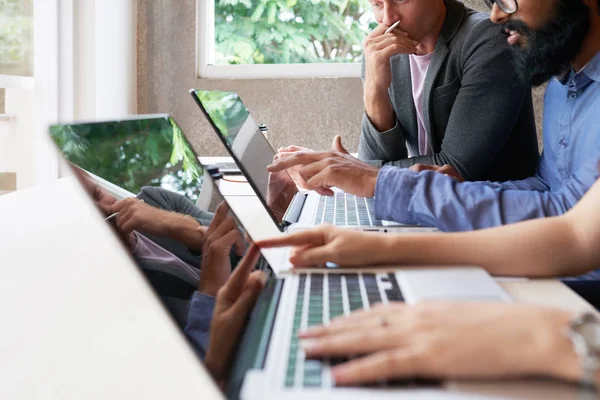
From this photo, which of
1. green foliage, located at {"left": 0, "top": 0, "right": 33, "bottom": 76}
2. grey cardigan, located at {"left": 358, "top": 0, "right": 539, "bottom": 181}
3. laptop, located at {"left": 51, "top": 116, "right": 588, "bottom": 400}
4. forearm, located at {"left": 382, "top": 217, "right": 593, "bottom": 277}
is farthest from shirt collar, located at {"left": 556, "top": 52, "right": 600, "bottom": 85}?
green foliage, located at {"left": 0, "top": 0, "right": 33, "bottom": 76}

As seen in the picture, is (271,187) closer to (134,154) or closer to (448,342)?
(134,154)

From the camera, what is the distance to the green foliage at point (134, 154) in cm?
66

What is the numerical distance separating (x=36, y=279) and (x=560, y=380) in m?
0.62

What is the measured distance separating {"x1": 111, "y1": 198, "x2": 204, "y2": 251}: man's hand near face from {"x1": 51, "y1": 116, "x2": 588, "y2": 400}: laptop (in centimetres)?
3

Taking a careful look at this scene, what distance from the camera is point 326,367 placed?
473 mm

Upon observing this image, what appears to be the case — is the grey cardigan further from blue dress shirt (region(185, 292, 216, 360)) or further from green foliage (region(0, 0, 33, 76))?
green foliage (region(0, 0, 33, 76))

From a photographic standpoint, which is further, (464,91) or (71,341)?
(464,91)

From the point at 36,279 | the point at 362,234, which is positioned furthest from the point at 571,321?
the point at 36,279

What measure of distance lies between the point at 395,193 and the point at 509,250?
29 cm

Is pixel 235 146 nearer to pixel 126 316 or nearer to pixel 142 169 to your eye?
pixel 142 169

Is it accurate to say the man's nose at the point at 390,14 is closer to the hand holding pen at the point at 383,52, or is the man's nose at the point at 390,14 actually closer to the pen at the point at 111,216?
the hand holding pen at the point at 383,52

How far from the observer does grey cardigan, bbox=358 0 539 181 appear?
5.16ft

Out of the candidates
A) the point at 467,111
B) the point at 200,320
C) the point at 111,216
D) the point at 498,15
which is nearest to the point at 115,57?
the point at 467,111

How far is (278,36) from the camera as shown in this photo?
3154 mm
